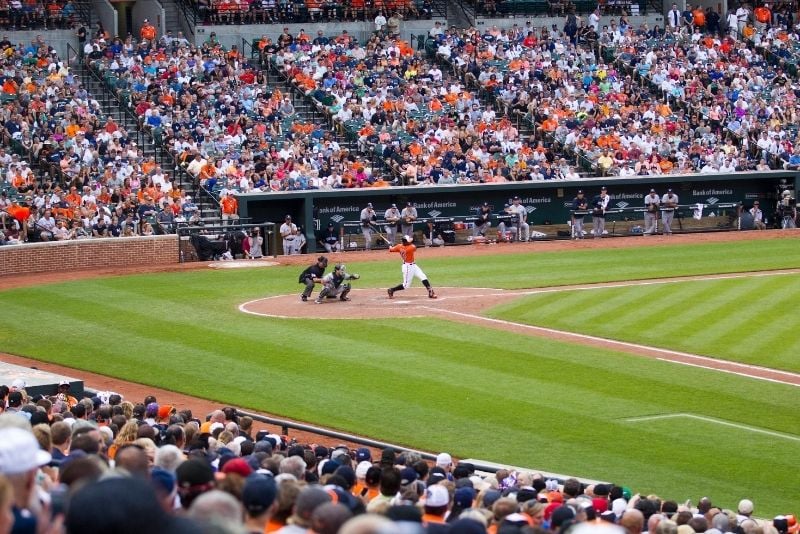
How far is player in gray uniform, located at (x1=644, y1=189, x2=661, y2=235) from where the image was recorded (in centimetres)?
4009

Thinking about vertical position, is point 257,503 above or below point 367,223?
above

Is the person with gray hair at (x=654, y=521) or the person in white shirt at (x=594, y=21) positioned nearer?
the person with gray hair at (x=654, y=521)

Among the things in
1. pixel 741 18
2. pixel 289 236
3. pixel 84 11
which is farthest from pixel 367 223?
pixel 741 18

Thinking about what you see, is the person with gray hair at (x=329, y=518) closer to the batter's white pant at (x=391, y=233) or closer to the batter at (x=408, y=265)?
the batter at (x=408, y=265)

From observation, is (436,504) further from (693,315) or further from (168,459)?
(693,315)

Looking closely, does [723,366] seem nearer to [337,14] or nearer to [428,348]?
[428,348]

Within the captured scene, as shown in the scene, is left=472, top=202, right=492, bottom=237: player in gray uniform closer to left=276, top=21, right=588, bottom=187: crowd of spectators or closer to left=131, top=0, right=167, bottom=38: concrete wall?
left=276, top=21, right=588, bottom=187: crowd of spectators

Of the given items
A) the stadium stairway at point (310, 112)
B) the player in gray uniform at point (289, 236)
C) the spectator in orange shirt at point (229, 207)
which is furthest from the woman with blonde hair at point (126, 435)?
the stadium stairway at point (310, 112)

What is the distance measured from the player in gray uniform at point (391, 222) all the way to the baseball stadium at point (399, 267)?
17 centimetres

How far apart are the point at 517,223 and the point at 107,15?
1576cm

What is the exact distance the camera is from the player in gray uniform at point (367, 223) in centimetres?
3719

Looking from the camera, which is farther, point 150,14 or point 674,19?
point 674,19

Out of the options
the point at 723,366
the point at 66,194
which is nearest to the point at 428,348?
the point at 723,366

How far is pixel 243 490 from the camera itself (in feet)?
20.5
